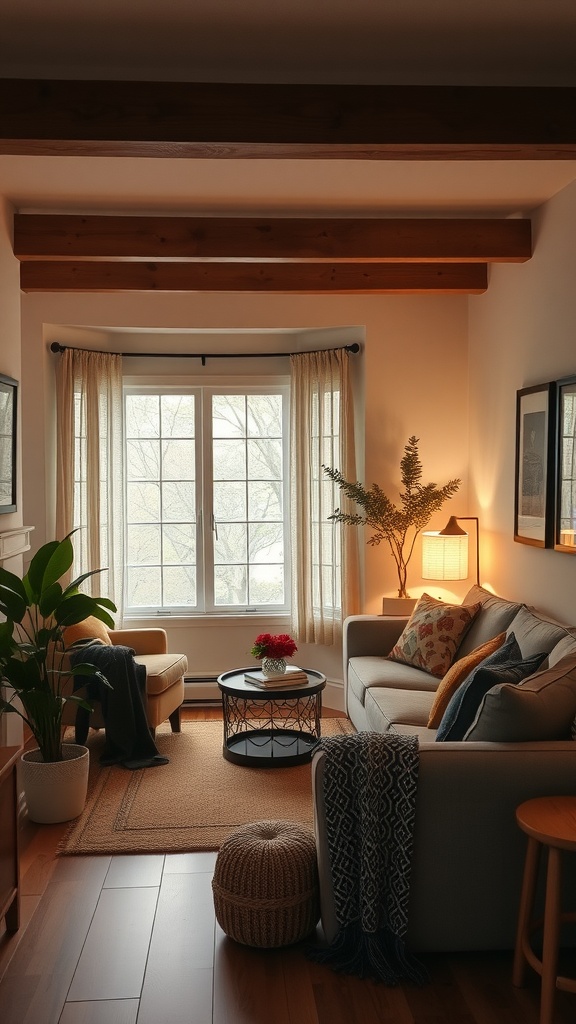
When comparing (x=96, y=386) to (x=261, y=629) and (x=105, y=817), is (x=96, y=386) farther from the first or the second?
(x=105, y=817)

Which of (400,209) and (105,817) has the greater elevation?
(400,209)

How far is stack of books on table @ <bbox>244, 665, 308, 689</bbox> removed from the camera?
15.5ft

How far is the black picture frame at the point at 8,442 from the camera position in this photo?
3.92 metres

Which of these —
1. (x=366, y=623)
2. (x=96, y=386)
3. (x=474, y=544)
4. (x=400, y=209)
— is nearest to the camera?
(x=400, y=209)

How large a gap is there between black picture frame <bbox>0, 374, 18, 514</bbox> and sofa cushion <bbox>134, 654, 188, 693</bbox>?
141cm

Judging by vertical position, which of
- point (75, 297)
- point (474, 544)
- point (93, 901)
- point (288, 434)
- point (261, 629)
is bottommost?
point (93, 901)

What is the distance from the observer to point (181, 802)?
4.28 m

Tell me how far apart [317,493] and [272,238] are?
6.63 feet

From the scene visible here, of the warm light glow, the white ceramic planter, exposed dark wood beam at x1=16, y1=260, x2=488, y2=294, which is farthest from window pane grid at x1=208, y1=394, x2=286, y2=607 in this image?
the white ceramic planter

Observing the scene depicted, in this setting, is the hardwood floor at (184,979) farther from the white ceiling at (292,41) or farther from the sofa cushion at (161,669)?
the white ceiling at (292,41)

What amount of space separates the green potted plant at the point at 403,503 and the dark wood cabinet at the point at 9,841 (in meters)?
3.01

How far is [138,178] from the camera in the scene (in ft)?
13.3

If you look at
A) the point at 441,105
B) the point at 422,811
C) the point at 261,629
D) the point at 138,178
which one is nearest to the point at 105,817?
the point at 422,811

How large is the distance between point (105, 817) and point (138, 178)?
9.61ft
